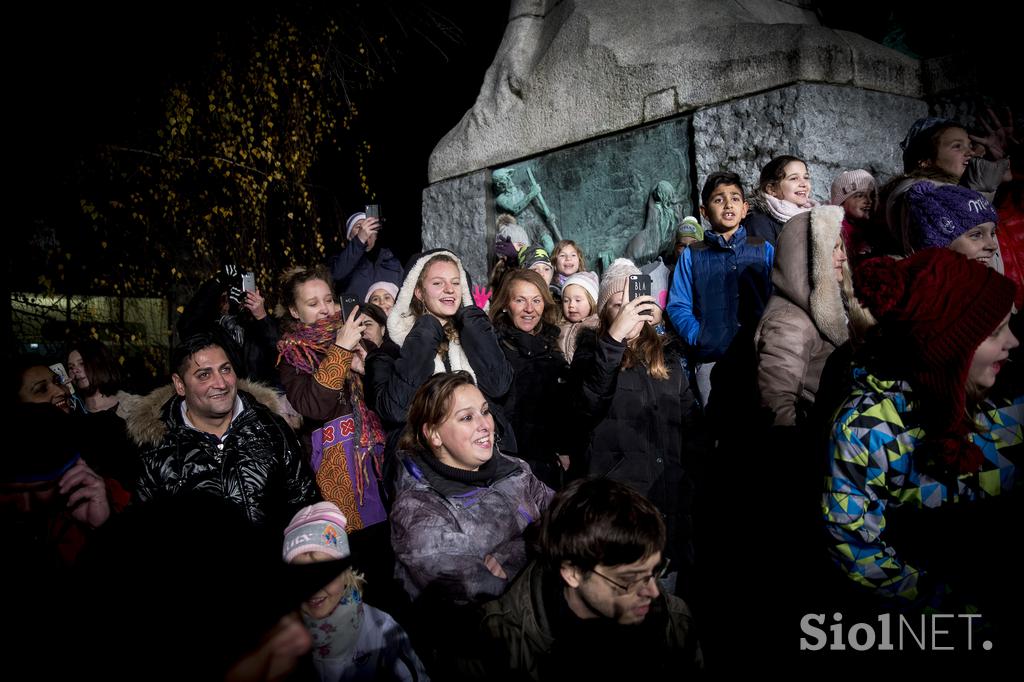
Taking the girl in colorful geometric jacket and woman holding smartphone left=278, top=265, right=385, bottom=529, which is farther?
woman holding smartphone left=278, top=265, right=385, bottom=529

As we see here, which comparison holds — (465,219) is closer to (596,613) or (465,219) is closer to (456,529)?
(456,529)

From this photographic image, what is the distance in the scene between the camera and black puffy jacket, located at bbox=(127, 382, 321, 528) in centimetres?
300

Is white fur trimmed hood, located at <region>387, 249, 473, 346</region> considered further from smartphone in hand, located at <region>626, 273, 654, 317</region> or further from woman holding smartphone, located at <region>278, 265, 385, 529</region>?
smartphone in hand, located at <region>626, 273, 654, 317</region>

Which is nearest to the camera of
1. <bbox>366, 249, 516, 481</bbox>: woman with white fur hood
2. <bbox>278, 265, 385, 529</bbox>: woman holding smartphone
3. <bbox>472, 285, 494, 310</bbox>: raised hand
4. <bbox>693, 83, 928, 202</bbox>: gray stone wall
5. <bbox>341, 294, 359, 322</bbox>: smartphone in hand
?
<bbox>366, 249, 516, 481</bbox>: woman with white fur hood

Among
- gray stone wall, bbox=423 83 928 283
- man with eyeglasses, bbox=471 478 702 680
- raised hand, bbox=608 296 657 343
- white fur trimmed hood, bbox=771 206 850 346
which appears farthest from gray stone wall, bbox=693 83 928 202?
man with eyeglasses, bbox=471 478 702 680

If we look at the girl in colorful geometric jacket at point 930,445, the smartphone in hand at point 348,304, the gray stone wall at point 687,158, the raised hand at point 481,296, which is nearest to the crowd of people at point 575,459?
the girl in colorful geometric jacket at point 930,445

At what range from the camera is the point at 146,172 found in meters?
7.04

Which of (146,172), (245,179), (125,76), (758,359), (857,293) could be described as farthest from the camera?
(245,179)

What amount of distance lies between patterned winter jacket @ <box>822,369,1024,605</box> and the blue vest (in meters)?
1.93

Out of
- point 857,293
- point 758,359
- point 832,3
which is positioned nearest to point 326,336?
point 758,359

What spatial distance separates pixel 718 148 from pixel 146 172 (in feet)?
18.6

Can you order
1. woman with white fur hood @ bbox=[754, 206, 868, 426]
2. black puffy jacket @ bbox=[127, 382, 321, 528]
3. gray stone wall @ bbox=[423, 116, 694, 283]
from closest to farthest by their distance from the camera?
woman with white fur hood @ bbox=[754, 206, 868, 426], black puffy jacket @ bbox=[127, 382, 321, 528], gray stone wall @ bbox=[423, 116, 694, 283]

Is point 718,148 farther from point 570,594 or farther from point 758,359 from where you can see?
point 570,594

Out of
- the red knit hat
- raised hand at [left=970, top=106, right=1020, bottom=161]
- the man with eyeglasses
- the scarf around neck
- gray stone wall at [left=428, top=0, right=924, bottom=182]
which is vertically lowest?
the man with eyeglasses
